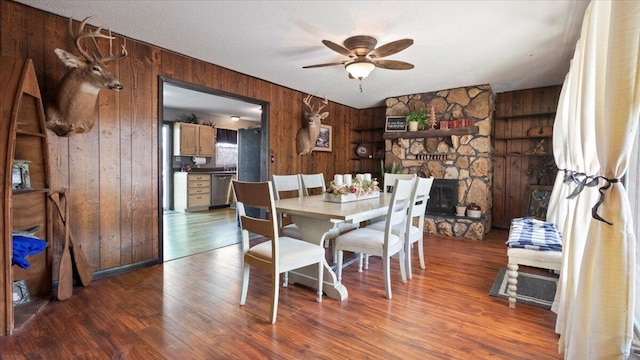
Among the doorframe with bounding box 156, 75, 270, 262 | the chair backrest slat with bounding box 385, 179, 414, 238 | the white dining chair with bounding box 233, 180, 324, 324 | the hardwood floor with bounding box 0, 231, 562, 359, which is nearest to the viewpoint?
the hardwood floor with bounding box 0, 231, 562, 359

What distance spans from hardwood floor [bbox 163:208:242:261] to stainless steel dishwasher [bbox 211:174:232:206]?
0.53 metres

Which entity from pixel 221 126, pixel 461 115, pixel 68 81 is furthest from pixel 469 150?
pixel 221 126

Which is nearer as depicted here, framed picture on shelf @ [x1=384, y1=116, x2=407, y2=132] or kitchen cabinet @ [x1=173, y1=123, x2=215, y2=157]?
framed picture on shelf @ [x1=384, y1=116, x2=407, y2=132]

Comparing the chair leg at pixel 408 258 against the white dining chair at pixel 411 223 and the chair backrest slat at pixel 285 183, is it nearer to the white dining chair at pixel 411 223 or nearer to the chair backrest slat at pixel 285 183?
the white dining chair at pixel 411 223

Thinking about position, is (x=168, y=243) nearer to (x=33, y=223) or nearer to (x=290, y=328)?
(x=33, y=223)

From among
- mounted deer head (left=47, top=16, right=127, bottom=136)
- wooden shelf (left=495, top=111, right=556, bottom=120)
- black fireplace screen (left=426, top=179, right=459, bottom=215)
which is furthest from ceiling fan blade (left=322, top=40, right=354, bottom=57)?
wooden shelf (left=495, top=111, right=556, bottom=120)

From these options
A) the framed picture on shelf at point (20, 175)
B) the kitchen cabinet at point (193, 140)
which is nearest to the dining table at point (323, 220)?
the framed picture on shelf at point (20, 175)

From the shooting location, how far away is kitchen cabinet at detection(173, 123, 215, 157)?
6793 mm

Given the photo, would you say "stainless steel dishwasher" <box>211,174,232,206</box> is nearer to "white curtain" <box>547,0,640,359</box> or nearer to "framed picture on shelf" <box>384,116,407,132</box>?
"framed picture on shelf" <box>384,116,407,132</box>

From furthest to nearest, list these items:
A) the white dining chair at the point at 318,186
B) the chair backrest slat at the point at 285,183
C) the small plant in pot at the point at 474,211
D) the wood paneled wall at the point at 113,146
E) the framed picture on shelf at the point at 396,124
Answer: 1. the framed picture on shelf at the point at 396,124
2. the small plant in pot at the point at 474,211
3. the chair backrest slat at the point at 285,183
4. the white dining chair at the point at 318,186
5. the wood paneled wall at the point at 113,146

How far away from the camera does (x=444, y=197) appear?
5059mm

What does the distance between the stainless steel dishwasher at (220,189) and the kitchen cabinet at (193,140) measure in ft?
2.10

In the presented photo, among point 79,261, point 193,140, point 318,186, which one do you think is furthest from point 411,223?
point 193,140

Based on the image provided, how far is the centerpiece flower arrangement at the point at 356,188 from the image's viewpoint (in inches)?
108
